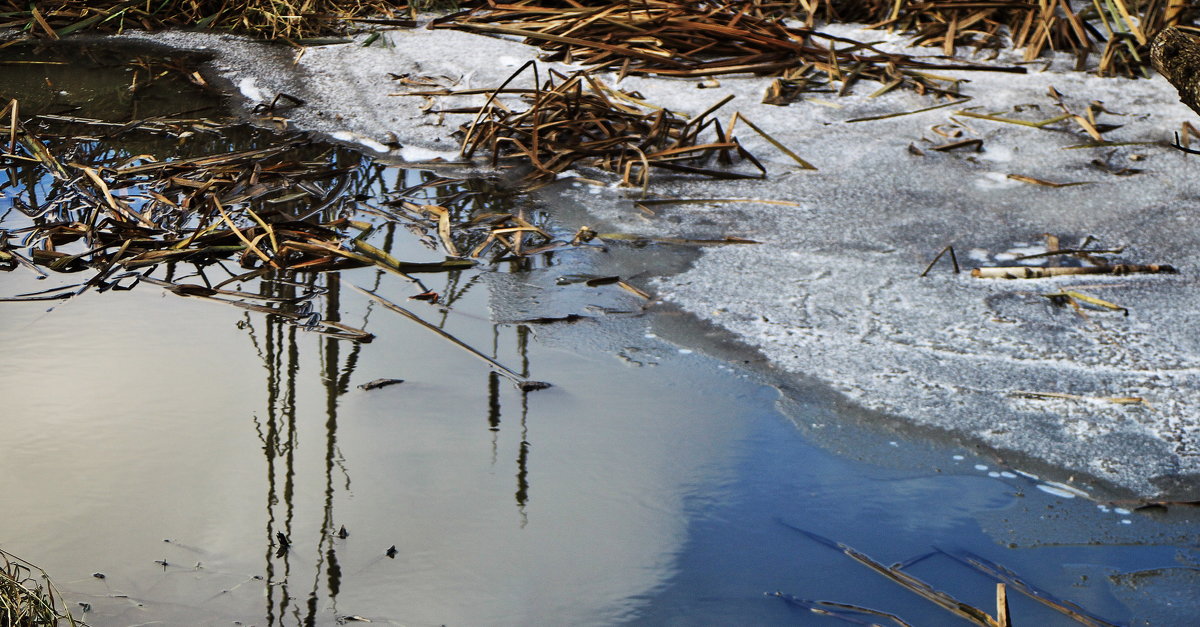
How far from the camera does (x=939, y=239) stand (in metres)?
2.55

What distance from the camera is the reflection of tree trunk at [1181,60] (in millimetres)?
1810

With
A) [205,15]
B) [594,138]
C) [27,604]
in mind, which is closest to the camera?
[27,604]

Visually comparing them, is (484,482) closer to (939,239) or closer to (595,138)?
(939,239)

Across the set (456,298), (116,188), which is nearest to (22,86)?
(116,188)

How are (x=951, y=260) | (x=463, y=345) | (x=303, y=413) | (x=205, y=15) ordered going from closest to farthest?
(x=303, y=413) < (x=463, y=345) < (x=951, y=260) < (x=205, y=15)

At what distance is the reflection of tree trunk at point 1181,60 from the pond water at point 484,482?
0.81 metres

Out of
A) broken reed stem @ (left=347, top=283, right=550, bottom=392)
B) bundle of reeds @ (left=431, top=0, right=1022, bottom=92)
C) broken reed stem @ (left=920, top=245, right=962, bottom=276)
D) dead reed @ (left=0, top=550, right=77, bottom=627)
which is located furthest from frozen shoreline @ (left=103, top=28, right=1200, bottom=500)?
dead reed @ (left=0, top=550, right=77, bottom=627)

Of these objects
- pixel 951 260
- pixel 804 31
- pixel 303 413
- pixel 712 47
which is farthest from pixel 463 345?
pixel 804 31

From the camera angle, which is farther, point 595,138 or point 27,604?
point 595,138

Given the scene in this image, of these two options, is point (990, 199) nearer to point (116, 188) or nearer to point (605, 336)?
point (605, 336)

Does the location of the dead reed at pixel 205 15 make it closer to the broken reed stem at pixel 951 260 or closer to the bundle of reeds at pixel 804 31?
the bundle of reeds at pixel 804 31

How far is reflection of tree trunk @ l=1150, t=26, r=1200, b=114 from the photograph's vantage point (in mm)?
1810

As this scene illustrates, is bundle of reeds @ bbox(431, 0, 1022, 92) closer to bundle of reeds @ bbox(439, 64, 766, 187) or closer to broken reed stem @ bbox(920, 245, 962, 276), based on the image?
bundle of reeds @ bbox(439, 64, 766, 187)

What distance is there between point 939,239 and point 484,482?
1509 millimetres
